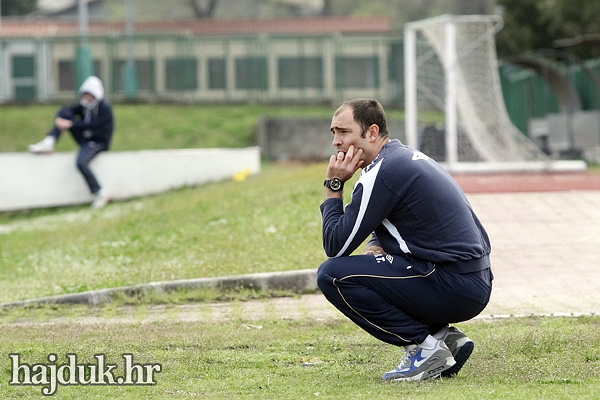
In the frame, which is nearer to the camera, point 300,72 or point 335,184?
point 335,184

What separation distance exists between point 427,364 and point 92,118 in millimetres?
12582

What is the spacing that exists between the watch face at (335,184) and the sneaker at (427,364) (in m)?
0.95

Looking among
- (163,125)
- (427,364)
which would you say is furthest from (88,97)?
(427,364)

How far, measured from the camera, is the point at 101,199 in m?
16.2

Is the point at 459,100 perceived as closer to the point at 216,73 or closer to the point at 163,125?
the point at 163,125

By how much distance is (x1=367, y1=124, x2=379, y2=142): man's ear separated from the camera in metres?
4.82

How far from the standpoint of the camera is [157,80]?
2988cm

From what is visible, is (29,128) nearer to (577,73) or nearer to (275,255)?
(577,73)

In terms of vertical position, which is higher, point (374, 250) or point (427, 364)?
Answer: point (374, 250)

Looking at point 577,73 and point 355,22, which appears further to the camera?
point 355,22

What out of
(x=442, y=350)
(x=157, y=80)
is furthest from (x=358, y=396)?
(x=157, y=80)

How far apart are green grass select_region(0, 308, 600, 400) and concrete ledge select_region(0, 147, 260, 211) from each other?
9.69 m

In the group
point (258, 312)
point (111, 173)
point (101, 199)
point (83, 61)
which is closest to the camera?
point (258, 312)

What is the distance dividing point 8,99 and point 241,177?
15.4 metres
